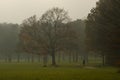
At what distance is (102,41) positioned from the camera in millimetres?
67250

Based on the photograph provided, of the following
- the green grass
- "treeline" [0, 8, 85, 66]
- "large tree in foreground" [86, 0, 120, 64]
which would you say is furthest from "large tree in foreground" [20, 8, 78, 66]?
the green grass

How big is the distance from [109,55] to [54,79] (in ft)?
137

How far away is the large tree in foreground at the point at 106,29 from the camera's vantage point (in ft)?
156

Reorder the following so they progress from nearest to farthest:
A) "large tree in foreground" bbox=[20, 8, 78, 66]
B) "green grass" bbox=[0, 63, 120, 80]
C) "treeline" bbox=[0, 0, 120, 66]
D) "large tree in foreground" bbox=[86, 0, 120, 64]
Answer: "green grass" bbox=[0, 63, 120, 80] < "large tree in foreground" bbox=[86, 0, 120, 64] < "treeline" bbox=[0, 0, 120, 66] < "large tree in foreground" bbox=[20, 8, 78, 66]

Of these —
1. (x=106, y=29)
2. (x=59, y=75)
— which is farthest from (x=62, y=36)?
(x=59, y=75)

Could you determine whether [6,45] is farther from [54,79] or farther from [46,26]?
[54,79]

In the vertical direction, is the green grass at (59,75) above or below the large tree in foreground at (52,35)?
below

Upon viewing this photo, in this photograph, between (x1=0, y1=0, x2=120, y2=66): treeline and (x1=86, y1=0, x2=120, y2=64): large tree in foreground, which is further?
(x1=0, y1=0, x2=120, y2=66): treeline

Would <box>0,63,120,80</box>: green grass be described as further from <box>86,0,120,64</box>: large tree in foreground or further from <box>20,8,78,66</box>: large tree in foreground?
<box>20,8,78,66</box>: large tree in foreground

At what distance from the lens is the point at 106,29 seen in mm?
56188

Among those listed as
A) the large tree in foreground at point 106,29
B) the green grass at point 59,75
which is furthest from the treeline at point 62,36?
the green grass at point 59,75

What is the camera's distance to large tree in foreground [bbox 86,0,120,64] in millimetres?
47594

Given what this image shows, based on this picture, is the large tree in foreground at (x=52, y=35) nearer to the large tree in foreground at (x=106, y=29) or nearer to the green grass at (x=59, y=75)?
the large tree in foreground at (x=106, y=29)

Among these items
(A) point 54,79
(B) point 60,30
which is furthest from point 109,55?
(A) point 54,79
